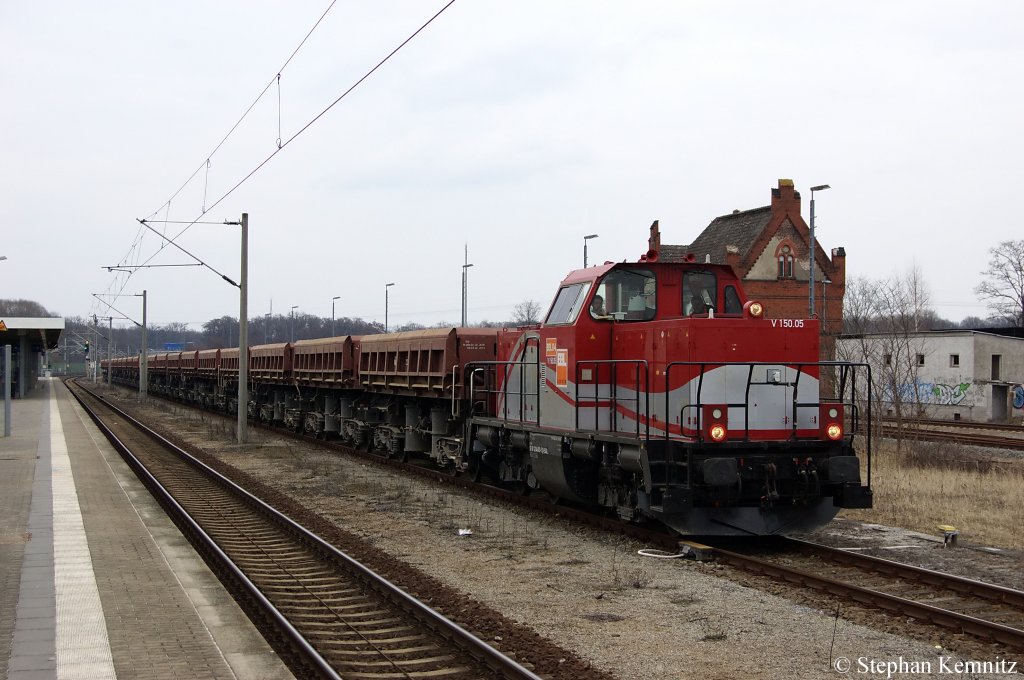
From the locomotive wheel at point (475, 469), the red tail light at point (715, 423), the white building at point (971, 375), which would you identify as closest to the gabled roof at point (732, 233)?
the white building at point (971, 375)

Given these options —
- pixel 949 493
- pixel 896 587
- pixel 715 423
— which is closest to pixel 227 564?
pixel 715 423

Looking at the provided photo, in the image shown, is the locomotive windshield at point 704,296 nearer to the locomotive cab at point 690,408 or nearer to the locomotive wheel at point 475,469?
the locomotive cab at point 690,408

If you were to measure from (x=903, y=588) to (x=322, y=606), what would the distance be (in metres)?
5.54

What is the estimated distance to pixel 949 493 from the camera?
591 inches

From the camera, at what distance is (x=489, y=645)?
6902mm

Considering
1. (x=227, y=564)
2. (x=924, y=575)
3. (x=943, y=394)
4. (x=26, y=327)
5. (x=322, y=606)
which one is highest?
(x=26, y=327)

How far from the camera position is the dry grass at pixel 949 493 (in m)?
12.2

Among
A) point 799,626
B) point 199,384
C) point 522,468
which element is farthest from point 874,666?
point 199,384

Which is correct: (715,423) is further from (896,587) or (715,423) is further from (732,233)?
(732,233)

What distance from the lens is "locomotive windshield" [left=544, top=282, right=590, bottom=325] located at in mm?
12031

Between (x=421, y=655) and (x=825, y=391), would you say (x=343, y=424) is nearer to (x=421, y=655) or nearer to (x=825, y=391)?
(x=825, y=391)

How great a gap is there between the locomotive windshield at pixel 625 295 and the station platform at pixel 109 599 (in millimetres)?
5737

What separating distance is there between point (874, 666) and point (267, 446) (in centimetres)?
2167

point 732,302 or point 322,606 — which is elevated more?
point 732,302
